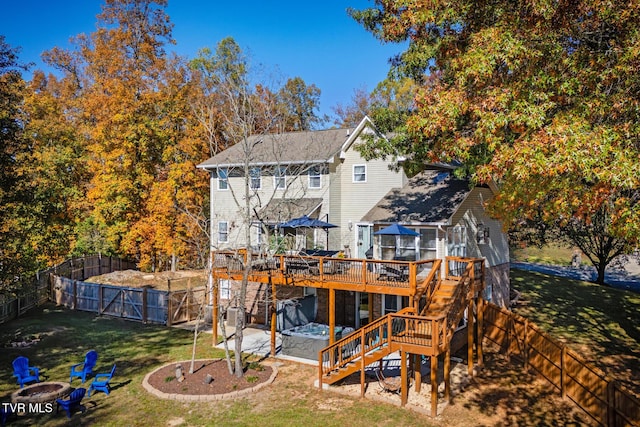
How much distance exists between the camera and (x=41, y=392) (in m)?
13.1

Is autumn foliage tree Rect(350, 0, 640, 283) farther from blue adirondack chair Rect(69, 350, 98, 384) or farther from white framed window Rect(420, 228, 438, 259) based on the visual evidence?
blue adirondack chair Rect(69, 350, 98, 384)

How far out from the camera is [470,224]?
782 inches

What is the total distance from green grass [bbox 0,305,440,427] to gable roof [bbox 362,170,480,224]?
7.26 meters

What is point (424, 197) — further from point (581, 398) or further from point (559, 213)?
point (581, 398)

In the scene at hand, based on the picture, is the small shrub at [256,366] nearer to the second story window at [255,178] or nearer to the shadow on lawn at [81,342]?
the shadow on lawn at [81,342]

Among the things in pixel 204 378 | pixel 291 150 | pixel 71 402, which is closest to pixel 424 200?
pixel 291 150

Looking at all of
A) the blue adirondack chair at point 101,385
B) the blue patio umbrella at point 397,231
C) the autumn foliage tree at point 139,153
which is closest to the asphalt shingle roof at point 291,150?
the blue patio umbrella at point 397,231

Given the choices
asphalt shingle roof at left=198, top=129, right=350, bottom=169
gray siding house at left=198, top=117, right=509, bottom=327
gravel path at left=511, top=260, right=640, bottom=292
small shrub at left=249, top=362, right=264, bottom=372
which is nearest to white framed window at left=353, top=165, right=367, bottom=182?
gray siding house at left=198, top=117, right=509, bottom=327

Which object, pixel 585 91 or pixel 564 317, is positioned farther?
pixel 564 317

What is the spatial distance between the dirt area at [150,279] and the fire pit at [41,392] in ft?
51.5

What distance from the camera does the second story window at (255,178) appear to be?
23.1m

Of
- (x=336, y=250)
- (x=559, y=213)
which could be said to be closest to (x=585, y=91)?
(x=559, y=213)

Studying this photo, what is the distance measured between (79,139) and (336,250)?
26.2 metres

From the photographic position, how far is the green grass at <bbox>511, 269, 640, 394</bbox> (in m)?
17.0
